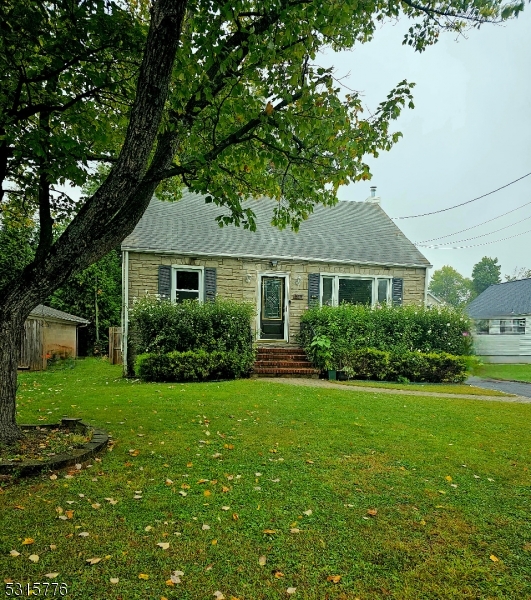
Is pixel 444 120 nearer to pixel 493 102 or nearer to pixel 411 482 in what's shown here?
pixel 493 102

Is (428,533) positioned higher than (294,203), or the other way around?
(294,203)

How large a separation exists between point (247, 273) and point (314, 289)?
2.39 metres

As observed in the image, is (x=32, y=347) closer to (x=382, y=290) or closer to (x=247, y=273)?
(x=247, y=273)

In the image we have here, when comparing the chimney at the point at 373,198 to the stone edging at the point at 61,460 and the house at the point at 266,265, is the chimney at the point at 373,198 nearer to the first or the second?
the house at the point at 266,265

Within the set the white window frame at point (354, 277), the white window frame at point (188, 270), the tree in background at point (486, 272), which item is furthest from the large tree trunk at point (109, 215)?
the tree in background at point (486, 272)

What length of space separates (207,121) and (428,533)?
218 inches

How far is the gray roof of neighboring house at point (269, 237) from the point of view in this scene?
41.0ft

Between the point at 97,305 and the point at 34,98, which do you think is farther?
the point at 97,305

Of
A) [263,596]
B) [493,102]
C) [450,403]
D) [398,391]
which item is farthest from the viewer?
[493,102]

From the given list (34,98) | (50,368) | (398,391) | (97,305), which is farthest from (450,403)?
(97,305)

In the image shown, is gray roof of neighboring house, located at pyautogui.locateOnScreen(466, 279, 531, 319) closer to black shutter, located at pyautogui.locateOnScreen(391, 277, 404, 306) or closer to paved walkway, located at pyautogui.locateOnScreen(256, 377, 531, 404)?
black shutter, located at pyautogui.locateOnScreen(391, 277, 404, 306)

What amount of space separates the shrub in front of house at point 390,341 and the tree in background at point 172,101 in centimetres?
603

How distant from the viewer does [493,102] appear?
35.5 feet

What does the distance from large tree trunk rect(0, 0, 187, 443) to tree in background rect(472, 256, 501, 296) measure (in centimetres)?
4967
